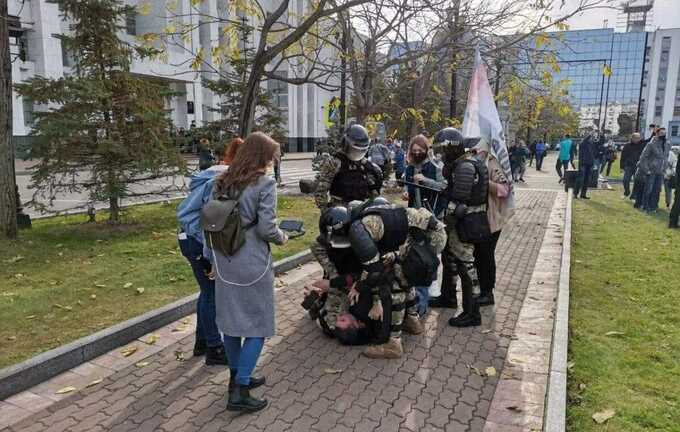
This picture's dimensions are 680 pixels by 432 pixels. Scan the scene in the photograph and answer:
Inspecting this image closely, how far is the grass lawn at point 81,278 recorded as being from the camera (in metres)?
4.59

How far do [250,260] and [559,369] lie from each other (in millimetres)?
2652

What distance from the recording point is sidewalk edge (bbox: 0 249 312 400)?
3.69 metres

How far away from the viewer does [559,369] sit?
13.0ft

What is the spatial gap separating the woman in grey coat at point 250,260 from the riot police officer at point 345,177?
4.34 ft

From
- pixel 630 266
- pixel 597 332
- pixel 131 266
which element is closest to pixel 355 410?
A: pixel 597 332

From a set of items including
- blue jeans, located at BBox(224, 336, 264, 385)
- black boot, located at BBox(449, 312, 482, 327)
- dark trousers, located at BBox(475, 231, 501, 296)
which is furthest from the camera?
dark trousers, located at BBox(475, 231, 501, 296)

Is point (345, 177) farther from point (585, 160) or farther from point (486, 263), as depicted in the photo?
point (585, 160)

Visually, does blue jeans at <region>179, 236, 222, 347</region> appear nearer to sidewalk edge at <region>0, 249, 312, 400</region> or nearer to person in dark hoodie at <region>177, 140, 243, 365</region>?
person in dark hoodie at <region>177, 140, 243, 365</region>

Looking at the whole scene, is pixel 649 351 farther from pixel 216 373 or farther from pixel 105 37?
pixel 105 37

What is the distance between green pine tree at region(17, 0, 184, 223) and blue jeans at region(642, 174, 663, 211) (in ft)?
37.2

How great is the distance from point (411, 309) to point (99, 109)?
7185 millimetres

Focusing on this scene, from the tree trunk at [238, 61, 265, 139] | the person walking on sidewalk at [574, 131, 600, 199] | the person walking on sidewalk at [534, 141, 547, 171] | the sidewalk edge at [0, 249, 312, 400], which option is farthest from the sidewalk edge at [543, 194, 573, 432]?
the person walking on sidewalk at [534, 141, 547, 171]

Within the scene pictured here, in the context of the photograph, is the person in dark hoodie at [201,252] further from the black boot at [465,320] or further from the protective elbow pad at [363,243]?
the black boot at [465,320]

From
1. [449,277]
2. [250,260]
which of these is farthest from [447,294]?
[250,260]
